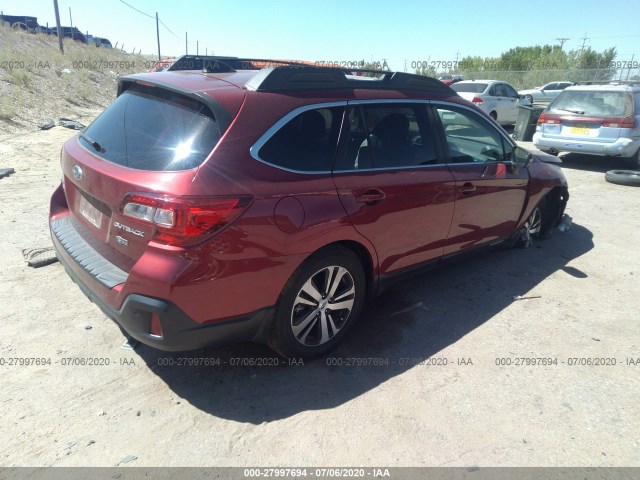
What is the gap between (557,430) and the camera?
8.62 feet

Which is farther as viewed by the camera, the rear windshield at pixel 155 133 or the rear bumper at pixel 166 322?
the rear windshield at pixel 155 133

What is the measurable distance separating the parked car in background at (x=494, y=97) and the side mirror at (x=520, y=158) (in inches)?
390

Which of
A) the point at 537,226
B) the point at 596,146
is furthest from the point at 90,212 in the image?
the point at 596,146

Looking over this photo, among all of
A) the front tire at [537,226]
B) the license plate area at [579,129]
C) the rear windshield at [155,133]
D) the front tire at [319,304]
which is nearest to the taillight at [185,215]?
the rear windshield at [155,133]

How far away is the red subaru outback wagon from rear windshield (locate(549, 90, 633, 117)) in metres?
7.51

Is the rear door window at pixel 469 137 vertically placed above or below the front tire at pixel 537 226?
above

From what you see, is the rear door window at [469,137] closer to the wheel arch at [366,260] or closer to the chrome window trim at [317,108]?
the chrome window trim at [317,108]

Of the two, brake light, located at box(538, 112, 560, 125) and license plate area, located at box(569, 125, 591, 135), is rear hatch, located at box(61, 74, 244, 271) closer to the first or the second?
license plate area, located at box(569, 125, 591, 135)

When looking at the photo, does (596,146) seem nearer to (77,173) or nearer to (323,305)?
(323,305)

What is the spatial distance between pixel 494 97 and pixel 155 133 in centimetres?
1409

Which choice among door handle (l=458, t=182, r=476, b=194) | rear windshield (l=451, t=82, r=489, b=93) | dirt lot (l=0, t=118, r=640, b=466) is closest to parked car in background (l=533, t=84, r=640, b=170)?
rear windshield (l=451, t=82, r=489, b=93)

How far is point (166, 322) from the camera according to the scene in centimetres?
240

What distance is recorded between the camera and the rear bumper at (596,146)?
361 inches

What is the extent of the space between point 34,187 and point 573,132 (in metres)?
10.1
